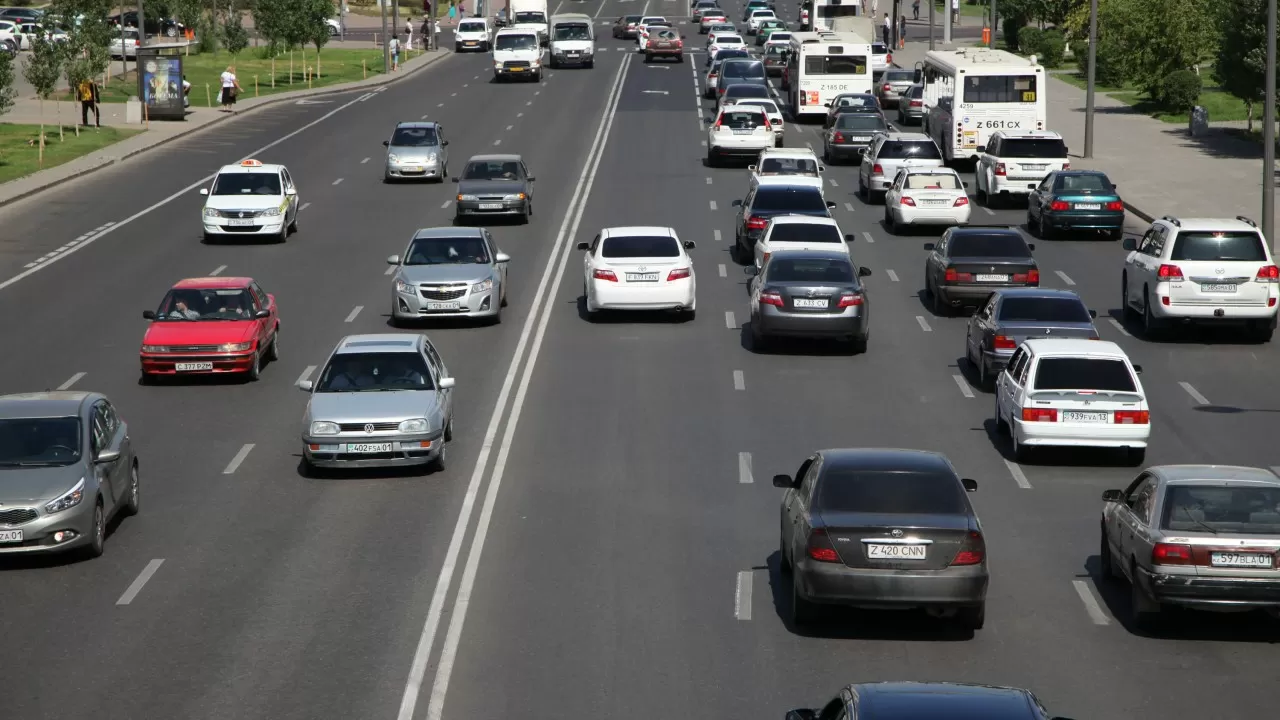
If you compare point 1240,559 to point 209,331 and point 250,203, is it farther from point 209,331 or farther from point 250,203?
point 250,203

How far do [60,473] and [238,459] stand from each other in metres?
4.45

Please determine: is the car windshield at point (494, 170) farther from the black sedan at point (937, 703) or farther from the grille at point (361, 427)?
the black sedan at point (937, 703)

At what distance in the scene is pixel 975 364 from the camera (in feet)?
86.8

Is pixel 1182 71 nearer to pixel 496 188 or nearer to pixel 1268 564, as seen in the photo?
pixel 496 188

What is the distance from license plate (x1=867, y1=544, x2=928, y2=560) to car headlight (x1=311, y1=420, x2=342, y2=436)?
8.04 metres

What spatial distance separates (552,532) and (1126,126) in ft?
159

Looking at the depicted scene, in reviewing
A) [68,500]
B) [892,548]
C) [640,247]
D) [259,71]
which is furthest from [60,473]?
[259,71]

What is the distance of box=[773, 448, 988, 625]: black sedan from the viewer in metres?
13.8

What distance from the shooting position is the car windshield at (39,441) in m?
17.1

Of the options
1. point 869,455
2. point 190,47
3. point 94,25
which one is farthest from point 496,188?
point 190,47

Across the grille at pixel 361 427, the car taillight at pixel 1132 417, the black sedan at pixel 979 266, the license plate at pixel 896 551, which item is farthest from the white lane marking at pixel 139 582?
the black sedan at pixel 979 266

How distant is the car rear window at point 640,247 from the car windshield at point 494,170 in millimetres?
11283

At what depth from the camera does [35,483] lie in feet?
54.8

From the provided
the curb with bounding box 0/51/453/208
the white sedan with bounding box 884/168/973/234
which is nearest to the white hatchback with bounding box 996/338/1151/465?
the white sedan with bounding box 884/168/973/234
